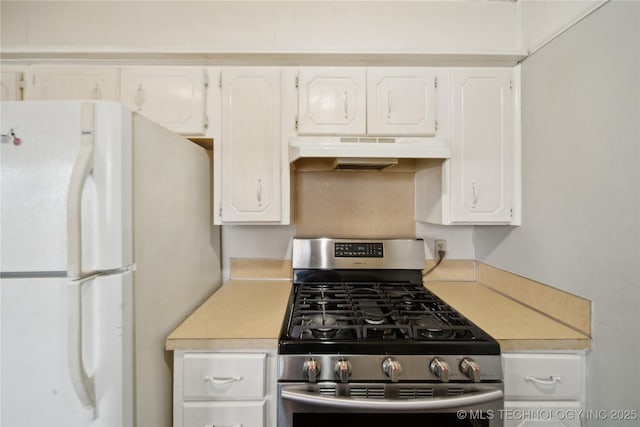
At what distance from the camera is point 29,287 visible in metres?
0.80

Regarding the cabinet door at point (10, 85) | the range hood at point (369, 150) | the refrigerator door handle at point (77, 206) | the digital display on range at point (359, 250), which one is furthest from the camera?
the digital display on range at point (359, 250)

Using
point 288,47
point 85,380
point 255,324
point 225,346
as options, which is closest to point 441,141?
point 288,47

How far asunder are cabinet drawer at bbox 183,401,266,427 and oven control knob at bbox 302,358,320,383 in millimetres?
227

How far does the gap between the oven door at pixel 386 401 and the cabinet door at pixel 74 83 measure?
1.68 meters

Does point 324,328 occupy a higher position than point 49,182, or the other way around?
point 49,182

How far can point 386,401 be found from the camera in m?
0.97

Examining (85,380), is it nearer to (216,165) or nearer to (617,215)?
(216,165)

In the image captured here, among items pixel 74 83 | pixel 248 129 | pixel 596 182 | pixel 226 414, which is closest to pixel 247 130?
pixel 248 129

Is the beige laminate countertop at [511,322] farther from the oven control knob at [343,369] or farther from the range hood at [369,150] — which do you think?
the range hood at [369,150]

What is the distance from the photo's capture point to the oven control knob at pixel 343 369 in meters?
0.98

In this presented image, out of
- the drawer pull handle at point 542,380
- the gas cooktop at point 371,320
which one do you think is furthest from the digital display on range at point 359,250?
the drawer pull handle at point 542,380

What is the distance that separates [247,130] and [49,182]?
0.86 metres

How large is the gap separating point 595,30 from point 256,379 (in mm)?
1860

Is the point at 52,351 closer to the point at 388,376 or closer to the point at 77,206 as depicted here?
Answer: the point at 77,206
